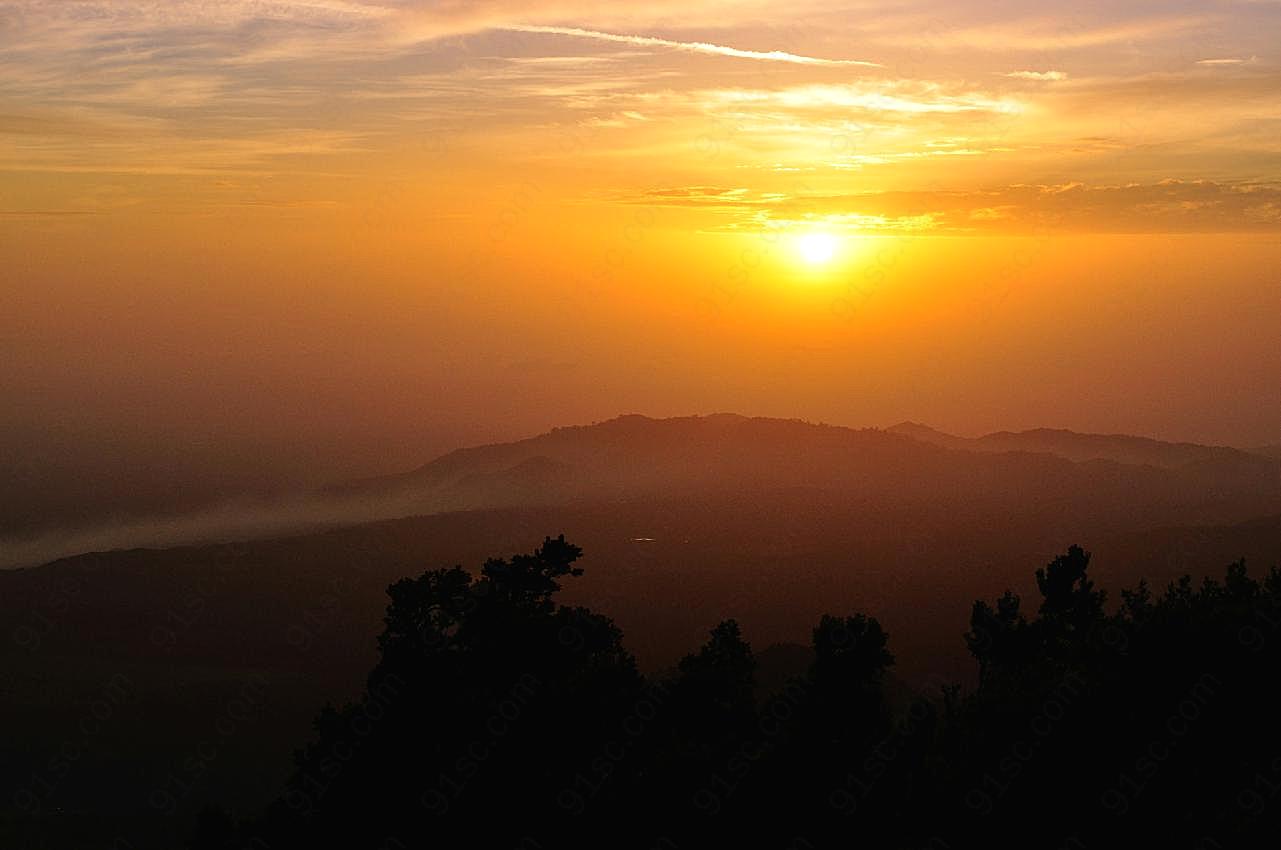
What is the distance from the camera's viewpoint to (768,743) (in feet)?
147

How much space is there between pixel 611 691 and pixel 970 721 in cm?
1395

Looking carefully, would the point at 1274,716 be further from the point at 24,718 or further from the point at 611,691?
the point at 24,718

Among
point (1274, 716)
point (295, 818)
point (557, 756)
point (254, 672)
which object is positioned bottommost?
point (254, 672)

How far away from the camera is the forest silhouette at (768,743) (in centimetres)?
3800

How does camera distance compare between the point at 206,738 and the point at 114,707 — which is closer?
the point at 206,738

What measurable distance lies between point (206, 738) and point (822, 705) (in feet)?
377

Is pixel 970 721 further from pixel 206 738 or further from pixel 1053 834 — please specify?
pixel 206 738

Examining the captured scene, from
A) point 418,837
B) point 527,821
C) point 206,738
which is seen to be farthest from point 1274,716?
point 206,738

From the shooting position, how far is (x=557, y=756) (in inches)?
1781

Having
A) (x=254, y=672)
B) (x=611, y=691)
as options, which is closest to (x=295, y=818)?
(x=611, y=691)

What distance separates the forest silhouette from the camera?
38.0 meters

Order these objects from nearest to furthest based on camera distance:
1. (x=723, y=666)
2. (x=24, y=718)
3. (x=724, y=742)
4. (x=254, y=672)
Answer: (x=724, y=742) < (x=723, y=666) < (x=24, y=718) < (x=254, y=672)

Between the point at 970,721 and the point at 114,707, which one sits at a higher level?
the point at 970,721

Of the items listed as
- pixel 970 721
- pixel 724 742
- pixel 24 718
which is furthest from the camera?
pixel 24 718
